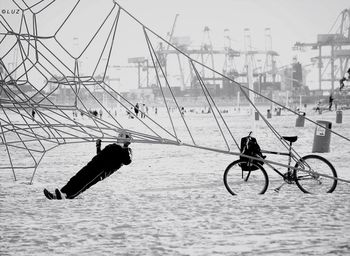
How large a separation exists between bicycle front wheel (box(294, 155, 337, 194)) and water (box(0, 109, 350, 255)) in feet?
0.37

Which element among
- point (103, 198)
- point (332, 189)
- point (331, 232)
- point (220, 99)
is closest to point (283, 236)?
point (331, 232)

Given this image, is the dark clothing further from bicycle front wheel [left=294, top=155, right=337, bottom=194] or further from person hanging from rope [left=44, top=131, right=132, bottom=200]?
bicycle front wheel [left=294, top=155, right=337, bottom=194]

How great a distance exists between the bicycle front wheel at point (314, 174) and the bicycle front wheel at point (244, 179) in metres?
0.38

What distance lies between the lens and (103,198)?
17.8 feet

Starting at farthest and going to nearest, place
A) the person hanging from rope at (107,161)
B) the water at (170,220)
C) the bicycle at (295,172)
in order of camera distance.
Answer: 1. the bicycle at (295,172)
2. the person hanging from rope at (107,161)
3. the water at (170,220)

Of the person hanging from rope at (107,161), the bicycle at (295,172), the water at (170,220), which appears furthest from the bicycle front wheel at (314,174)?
the person hanging from rope at (107,161)

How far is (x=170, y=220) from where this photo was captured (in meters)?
4.31

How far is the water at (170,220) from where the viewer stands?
3480 millimetres

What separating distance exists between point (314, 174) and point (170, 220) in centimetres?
184

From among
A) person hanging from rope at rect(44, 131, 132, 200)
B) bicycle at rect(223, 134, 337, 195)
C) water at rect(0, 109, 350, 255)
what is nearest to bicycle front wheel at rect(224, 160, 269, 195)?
bicycle at rect(223, 134, 337, 195)

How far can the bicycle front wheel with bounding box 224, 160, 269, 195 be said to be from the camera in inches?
212

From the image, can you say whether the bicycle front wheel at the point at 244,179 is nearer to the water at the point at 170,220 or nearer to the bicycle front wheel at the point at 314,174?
the water at the point at 170,220

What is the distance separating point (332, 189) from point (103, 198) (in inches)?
98.2

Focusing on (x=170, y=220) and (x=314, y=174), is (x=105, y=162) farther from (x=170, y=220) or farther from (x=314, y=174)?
(x=314, y=174)
